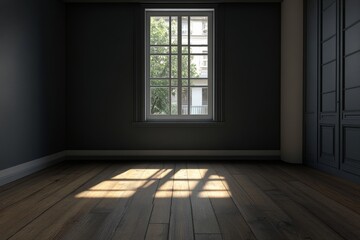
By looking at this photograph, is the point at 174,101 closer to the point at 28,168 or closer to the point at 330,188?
the point at 28,168

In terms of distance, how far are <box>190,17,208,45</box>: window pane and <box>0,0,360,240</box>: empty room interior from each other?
0.02 meters

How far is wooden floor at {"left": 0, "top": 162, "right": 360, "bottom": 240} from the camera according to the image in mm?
1858

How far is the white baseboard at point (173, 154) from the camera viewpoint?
4953 millimetres

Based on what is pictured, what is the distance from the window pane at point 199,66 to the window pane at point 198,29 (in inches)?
9.4

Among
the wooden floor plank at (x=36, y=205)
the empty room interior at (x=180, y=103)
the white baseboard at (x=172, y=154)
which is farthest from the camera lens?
the white baseboard at (x=172, y=154)

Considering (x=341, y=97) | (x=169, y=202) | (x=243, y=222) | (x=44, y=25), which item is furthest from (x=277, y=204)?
(x=44, y=25)

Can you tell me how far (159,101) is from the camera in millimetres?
5121

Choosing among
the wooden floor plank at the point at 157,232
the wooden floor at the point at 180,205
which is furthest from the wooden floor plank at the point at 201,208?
the wooden floor plank at the point at 157,232

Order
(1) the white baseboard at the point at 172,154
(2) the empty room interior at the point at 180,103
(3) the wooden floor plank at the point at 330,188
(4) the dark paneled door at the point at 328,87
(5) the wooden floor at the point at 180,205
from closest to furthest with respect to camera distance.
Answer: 1. (5) the wooden floor at the point at 180,205
2. (3) the wooden floor plank at the point at 330,188
3. (2) the empty room interior at the point at 180,103
4. (4) the dark paneled door at the point at 328,87
5. (1) the white baseboard at the point at 172,154

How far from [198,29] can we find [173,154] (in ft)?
6.57

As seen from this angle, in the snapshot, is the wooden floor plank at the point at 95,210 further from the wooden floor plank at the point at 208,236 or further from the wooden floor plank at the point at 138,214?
the wooden floor plank at the point at 208,236

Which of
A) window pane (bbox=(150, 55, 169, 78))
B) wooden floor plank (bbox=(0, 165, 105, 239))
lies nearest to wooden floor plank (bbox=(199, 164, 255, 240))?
wooden floor plank (bbox=(0, 165, 105, 239))

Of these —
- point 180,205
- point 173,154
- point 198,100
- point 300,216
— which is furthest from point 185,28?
point 300,216

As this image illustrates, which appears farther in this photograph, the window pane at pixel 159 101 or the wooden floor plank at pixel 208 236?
the window pane at pixel 159 101
